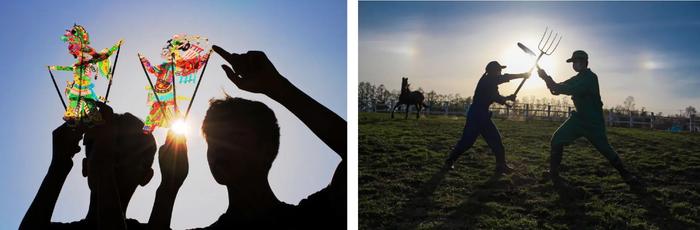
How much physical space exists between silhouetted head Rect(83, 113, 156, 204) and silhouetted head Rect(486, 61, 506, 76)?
239cm

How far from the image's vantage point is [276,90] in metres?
2.42

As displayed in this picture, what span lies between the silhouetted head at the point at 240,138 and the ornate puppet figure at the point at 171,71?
0.19 metres

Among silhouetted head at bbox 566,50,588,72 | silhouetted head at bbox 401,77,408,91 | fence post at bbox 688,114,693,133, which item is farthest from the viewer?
silhouetted head at bbox 401,77,408,91

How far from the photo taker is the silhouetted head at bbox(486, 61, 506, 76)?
15.3 ft

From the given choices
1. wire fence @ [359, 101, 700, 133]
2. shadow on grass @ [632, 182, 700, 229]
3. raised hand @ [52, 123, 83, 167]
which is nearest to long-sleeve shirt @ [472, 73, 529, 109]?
wire fence @ [359, 101, 700, 133]

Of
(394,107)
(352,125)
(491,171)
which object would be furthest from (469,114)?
(394,107)

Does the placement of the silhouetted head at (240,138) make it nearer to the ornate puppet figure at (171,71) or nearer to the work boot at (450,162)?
the ornate puppet figure at (171,71)

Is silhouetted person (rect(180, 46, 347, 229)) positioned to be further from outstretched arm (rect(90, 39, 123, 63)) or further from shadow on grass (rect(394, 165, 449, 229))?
shadow on grass (rect(394, 165, 449, 229))

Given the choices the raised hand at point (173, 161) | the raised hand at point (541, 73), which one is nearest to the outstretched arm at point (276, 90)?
the raised hand at point (173, 161)

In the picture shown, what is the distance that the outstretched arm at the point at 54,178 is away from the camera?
9.36 feet

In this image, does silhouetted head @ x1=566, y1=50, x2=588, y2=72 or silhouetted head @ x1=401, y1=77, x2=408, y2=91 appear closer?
silhouetted head @ x1=566, y1=50, x2=588, y2=72

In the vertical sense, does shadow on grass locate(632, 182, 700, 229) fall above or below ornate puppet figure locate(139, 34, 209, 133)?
below

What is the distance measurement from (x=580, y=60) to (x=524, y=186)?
34.5 inches

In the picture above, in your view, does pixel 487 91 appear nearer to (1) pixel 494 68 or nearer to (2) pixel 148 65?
(1) pixel 494 68
